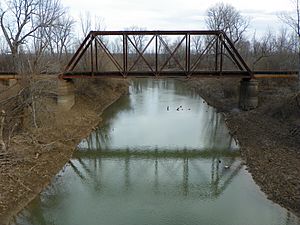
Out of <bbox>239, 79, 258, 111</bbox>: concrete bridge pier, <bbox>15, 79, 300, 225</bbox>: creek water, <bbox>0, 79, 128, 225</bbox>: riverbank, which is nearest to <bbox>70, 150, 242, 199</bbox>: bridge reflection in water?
<bbox>15, 79, 300, 225</bbox>: creek water

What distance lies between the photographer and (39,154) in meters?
16.0

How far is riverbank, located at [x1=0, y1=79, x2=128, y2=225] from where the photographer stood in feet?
40.7

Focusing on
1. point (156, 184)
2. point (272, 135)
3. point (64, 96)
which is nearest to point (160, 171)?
point (156, 184)

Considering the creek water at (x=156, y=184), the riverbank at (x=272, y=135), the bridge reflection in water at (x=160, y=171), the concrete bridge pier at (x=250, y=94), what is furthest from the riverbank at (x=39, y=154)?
the concrete bridge pier at (x=250, y=94)

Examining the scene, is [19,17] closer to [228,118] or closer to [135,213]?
[228,118]

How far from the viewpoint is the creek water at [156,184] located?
11641 millimetres

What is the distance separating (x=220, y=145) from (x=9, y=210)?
1288cm

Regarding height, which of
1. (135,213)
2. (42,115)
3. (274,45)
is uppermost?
(274,45)

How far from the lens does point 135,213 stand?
39.0ft

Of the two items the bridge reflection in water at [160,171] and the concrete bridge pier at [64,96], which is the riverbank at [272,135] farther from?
the concrete bridge pier at [64,96]

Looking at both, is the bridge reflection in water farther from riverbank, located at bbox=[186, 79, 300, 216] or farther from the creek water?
riverbank, located at bbox=[186, 79, 300, 216]

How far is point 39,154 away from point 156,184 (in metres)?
5.83

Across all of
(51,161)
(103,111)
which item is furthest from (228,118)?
(51,161)

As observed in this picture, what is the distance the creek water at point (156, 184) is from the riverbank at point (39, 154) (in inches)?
17.6
